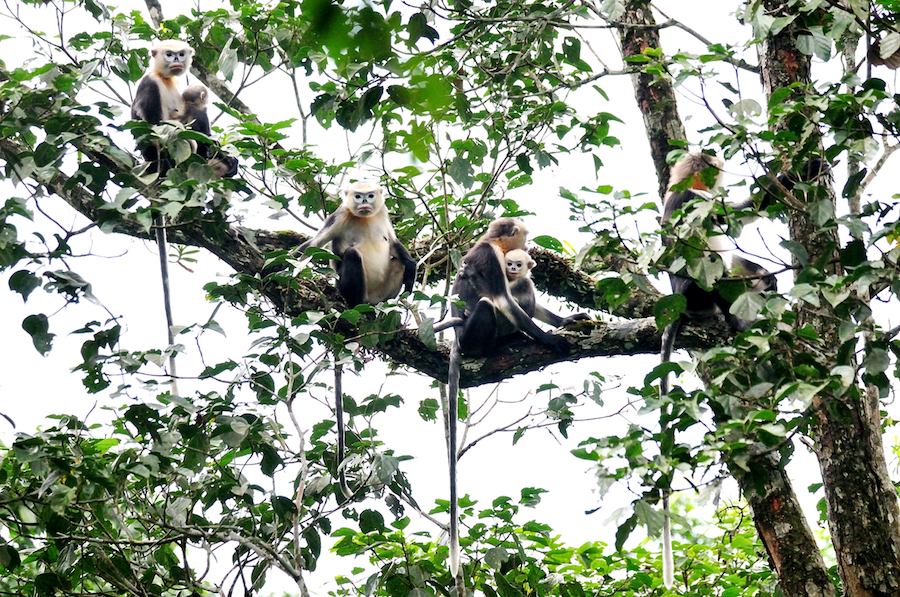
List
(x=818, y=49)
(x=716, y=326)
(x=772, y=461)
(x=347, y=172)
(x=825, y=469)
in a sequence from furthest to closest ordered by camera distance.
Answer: (x=347, y=172), (x=716, y=326), (x=772, y=461), (x=825, y=469), (x=818, y=49)

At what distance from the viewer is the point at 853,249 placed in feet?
8.30

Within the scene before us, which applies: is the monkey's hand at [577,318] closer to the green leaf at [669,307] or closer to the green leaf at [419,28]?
the green leaf at [669,307]

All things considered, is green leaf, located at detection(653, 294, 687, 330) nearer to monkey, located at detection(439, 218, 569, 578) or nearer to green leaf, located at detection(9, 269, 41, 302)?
monkey, located at detection(439, 218, 569, 578)

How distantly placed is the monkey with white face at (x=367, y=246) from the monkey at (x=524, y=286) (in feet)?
2.06

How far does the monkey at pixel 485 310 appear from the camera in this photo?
14.8 feet

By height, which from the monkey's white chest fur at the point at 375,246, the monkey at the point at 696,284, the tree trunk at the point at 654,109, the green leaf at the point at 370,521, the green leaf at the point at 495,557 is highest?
the tree trunk at the point at 654,109

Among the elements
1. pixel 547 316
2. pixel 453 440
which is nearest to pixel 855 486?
pixel 453 440

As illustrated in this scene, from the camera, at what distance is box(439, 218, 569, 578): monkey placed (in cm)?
452

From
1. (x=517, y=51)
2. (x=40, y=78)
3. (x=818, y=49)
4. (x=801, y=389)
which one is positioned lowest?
(x=801, y=389)

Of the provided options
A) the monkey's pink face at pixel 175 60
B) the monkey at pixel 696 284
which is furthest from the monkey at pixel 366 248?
the monkey at pixel 696 284

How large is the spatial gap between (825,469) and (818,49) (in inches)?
63.2

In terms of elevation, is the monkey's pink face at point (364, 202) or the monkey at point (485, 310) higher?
the monkey's pink face at point (364, 202)

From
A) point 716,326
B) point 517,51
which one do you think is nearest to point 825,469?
point 716,326

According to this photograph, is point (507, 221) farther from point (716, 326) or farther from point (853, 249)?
point (853, 249)
